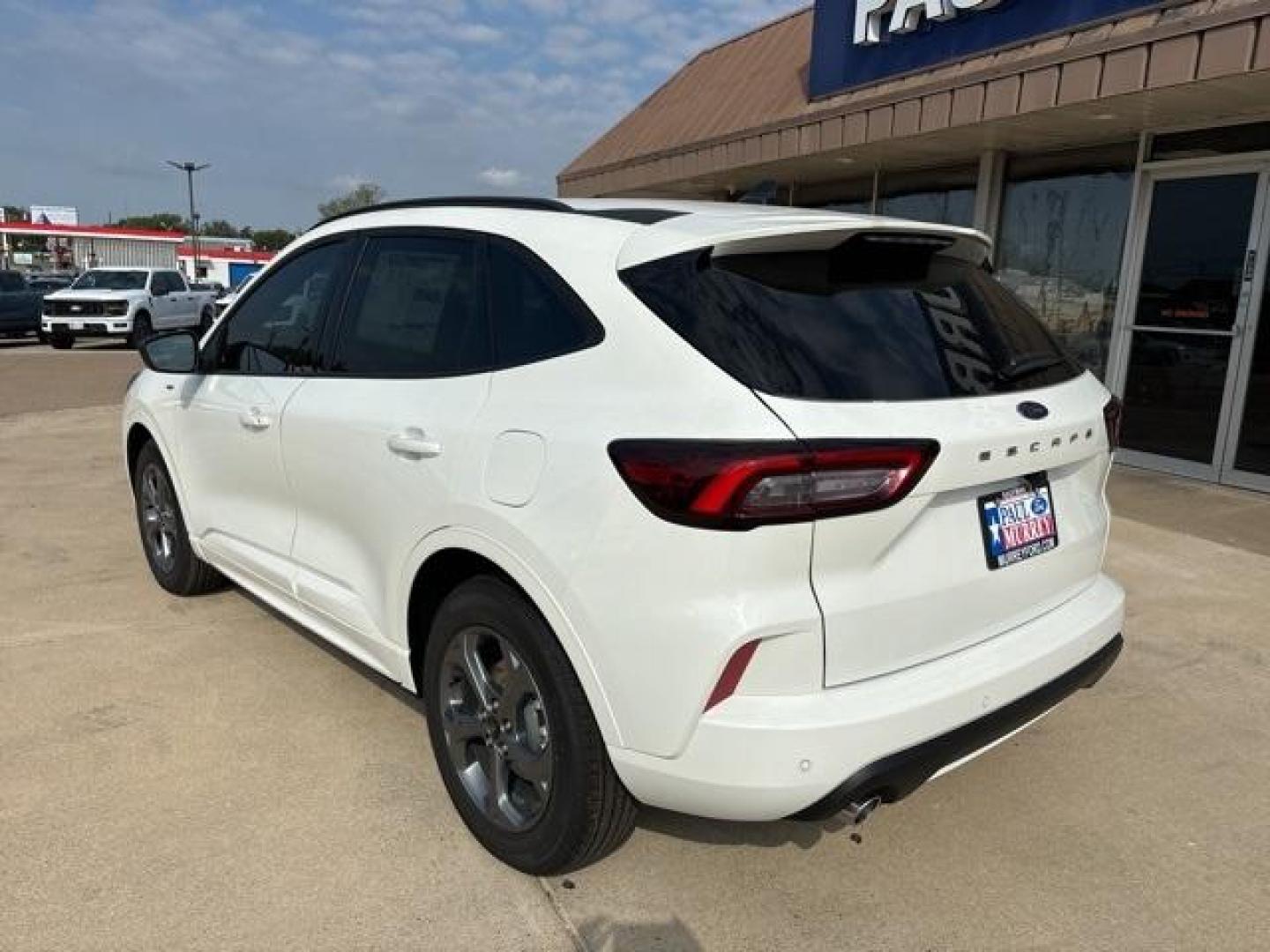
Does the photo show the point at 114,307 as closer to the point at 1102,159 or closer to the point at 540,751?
the point at 1102,159

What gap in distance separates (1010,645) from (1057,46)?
598cm

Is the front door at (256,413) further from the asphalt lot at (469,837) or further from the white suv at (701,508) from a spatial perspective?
the asphalt lot at (469,837)

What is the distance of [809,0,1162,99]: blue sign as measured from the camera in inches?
277

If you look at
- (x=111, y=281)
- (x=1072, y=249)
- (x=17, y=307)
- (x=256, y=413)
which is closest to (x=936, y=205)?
(x=1072, y=249)

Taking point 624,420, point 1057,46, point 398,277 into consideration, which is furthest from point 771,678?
point 1057,46

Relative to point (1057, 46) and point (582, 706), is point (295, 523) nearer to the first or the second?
point (582, 706)

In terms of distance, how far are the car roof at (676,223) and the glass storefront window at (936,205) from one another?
23.4ft

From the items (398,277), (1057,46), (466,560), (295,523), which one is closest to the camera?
(466,560)

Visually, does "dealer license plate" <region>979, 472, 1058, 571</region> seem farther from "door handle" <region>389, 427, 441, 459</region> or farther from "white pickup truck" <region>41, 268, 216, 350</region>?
"white pickup truck" <region>41, 268, 216, 350</region>

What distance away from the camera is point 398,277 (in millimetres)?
3070

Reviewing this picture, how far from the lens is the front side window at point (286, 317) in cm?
336

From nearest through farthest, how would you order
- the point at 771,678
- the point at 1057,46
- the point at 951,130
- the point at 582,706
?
the point at 771,678 → the point at 582,706 → the point at 1057,46 → the point at 951,130

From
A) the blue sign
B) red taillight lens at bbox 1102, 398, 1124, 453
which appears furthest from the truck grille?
red taillight lens at bbox 1102, 398, 1124, 453

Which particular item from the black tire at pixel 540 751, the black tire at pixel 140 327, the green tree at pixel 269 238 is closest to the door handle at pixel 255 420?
the black tire at pixel 540 751
